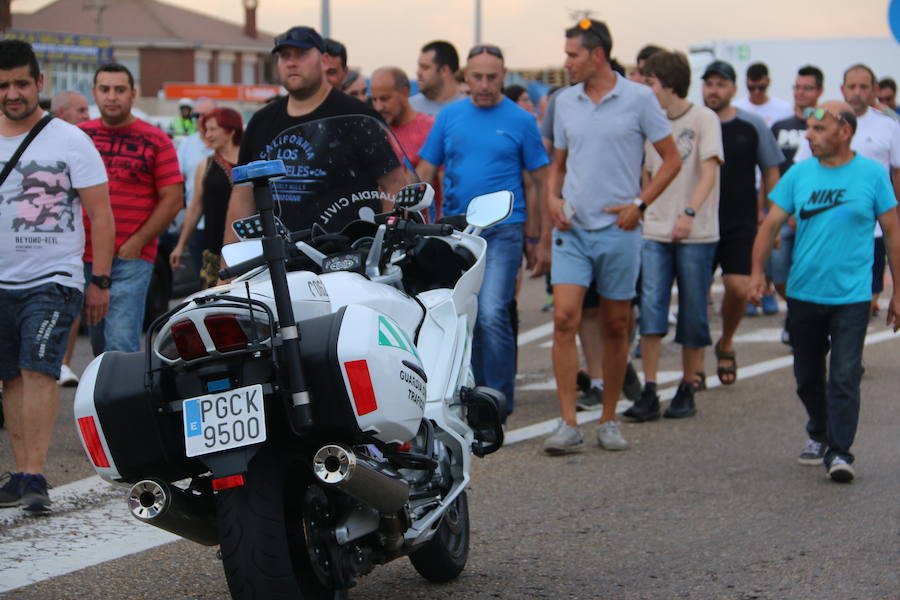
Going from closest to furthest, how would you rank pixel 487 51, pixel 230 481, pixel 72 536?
pixel 230 481
pixel 72 536
pixel 487 51

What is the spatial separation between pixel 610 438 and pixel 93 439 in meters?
4.33

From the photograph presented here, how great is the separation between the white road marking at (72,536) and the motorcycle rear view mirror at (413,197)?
1.84 metres

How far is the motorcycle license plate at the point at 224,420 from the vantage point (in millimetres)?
4023

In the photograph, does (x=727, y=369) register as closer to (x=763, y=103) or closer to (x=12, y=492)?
(x=763, y=103)

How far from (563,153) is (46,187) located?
9.99 ft

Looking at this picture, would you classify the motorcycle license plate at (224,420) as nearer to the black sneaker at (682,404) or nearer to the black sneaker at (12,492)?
the black sneaker at (12,492)

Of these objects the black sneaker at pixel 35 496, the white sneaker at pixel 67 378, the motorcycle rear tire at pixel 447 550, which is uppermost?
the motorcycle rear tire at pixel 447 550

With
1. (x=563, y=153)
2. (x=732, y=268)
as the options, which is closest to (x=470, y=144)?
(x=563, y=153)

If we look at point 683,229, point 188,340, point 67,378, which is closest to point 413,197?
point 188,340

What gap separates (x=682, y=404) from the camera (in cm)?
921

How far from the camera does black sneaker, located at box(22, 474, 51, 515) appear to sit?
646 cm

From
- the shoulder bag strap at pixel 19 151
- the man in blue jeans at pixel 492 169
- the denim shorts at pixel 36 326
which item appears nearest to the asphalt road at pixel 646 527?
the man in blue jeans at pixel 492 169

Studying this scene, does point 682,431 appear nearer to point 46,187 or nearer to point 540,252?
point 540,252

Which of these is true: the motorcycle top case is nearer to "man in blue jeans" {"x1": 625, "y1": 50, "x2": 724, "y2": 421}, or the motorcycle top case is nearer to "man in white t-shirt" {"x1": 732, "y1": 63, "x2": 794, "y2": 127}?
"man in blue jeans" {"x1": 625, "y1": 50, "x2": 724, "y2": 421}
